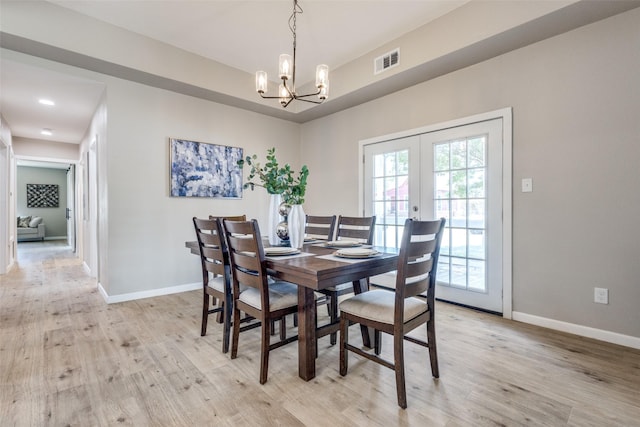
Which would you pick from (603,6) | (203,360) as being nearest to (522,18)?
(603,6)

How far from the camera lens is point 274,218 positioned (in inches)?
94.3

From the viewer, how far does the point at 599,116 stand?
2293 mm

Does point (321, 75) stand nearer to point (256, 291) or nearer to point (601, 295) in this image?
point (256, 291)

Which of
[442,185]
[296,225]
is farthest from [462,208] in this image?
[296,225]

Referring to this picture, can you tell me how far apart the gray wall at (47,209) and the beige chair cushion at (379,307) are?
40.6 ft

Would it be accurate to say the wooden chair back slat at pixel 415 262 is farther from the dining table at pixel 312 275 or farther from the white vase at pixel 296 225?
the white vase at pixel 296 225

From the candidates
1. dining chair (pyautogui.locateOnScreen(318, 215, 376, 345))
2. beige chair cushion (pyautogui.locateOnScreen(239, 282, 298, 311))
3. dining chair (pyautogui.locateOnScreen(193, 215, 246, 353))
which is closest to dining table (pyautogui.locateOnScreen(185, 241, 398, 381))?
beige chair cushion (pyautogui.locateOnScreen(239, 282, 298, 311))

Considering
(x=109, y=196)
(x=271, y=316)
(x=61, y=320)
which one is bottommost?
(x=61, y=320)

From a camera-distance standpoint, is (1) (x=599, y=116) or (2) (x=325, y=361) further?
(1) (x=599, y=116)

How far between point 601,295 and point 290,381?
2.39 metres

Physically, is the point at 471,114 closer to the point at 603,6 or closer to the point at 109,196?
the point at 603,6

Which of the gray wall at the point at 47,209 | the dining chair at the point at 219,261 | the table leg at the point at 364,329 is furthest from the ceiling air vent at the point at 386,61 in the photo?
the gray wall at the point at 47,209

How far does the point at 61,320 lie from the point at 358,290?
8.99 ft

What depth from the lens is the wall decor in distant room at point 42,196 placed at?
9.88m
